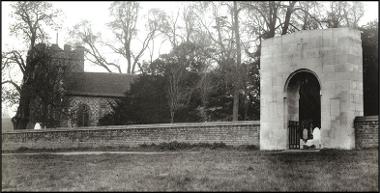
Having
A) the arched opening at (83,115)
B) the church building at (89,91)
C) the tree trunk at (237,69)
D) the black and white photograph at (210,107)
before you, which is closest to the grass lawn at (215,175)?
the black and white photograph at (210,107)

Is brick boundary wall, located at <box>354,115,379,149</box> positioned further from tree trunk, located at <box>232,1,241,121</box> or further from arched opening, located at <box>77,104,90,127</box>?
arched opening, located at <box>77,104,90,127</box>

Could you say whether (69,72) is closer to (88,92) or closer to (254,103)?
(88,92)

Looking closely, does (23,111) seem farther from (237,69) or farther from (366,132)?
(366,132)

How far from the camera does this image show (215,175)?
32.9ft

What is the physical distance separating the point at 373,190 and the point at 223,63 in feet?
71.6

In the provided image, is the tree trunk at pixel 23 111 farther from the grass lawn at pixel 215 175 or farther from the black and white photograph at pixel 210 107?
the grass lawn at pixel 215 175

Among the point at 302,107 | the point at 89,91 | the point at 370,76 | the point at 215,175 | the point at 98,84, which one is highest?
the point at 98,84

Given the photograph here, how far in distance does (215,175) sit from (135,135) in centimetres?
1392

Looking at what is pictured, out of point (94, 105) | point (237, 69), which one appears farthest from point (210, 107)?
point (94, 105)

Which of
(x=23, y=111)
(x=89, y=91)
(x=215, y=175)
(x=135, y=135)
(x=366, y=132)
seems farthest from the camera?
(x=89, y=91)

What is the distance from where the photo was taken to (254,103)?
98.9 feet

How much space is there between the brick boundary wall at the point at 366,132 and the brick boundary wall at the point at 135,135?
4.35m

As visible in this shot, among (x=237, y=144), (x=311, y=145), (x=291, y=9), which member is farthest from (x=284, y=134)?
(x=291, y=9)

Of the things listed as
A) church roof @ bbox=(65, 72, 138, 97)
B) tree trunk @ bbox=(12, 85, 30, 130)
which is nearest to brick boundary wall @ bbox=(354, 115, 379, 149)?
tree trunk @ bbox=(12, 85, 30, 130)
